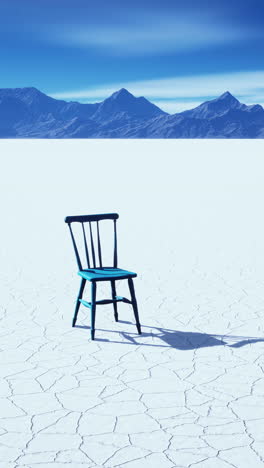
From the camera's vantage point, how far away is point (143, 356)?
460 centimetres

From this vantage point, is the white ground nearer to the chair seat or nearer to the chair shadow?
the chair shadow

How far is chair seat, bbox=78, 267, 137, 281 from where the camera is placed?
472 centimetres

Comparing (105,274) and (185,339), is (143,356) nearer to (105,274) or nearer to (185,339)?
(185,339)

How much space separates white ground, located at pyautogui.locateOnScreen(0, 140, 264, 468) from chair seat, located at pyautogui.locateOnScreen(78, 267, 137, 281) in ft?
1.75

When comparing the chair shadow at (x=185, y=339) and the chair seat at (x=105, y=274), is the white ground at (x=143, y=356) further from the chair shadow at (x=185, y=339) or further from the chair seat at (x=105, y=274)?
the chair seat at (x=105, y=274)

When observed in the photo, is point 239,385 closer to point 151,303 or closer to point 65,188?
point 151,303

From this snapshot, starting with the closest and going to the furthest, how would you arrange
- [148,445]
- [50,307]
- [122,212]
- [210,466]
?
[210,466], [148,445], [50,307], [122,212]

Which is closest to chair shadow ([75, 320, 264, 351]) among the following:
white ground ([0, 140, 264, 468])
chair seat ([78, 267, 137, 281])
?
white ground ([0, 140, 264, 468])

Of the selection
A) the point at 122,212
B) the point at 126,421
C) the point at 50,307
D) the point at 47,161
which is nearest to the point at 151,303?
the point at 50,307

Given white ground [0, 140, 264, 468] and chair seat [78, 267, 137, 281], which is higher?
chair seat [78, 267, 137, 281]

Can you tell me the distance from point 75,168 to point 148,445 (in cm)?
2964

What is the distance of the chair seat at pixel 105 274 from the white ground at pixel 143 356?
1.75 ft

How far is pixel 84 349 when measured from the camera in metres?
4.76

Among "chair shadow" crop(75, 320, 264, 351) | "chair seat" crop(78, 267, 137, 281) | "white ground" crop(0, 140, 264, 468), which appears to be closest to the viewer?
"white ground" crop(0, 140, 264, 468)
